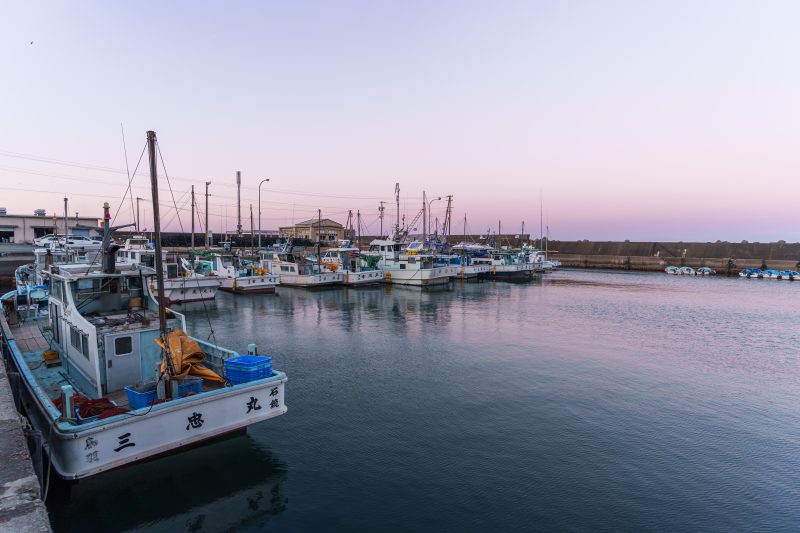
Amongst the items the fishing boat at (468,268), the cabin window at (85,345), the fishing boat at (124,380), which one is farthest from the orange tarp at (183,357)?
the fishing boat at (468,268)

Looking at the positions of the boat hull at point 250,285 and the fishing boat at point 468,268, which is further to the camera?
the fishing boat at point 468,268

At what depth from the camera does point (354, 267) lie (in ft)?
182

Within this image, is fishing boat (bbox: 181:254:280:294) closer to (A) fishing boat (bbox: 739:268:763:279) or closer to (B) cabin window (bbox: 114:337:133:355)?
(B) cabin window (bbox: 114:337:133:355)

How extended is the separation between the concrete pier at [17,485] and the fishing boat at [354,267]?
41821 millimetres

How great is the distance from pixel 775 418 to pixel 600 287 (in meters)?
42.9

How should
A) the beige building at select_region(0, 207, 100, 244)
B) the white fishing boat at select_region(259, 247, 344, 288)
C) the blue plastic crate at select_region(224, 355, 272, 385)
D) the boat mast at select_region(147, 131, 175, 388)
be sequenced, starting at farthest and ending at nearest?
the beige building at select_region(0, 207, 100, 244) → the white fishing boat at select_region(259, 247, 344, 288) → the blue plastic crate at select_region(224, 355, 272, 385) → the boat mast at select_region(147, 131, 175, 388)

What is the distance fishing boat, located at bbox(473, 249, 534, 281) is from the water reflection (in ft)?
187

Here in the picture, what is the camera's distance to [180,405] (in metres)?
9.65

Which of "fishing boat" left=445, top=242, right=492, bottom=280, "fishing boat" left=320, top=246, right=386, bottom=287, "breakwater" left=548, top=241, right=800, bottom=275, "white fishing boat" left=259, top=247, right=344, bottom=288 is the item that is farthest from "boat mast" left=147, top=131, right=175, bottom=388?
"breakwater" left=548, top=241, right=800, bottom=275

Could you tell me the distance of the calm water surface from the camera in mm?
9141

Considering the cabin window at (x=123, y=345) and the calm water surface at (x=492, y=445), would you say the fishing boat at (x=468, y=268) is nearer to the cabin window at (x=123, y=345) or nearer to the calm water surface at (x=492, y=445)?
the calm water surface at (x=492, y=445)

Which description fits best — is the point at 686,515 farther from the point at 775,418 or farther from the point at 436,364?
the point at 436,364

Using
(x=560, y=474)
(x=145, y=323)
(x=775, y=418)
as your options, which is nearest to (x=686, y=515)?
(x=560, y=474)

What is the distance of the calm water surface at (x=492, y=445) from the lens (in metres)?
9.14
